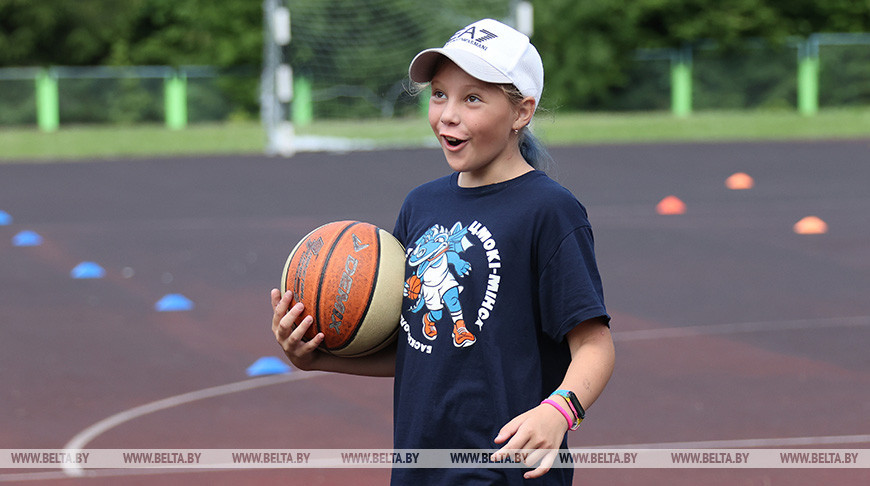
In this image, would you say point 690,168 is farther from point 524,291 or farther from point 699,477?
point 524,291

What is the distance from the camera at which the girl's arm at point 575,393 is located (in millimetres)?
2424

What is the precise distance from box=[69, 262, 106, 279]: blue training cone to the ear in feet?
26.2

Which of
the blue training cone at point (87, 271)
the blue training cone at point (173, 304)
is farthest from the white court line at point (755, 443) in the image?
the blue training cone at point (87, 271)

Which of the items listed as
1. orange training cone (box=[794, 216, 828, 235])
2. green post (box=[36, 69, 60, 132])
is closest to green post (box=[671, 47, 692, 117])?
green post (box=[36, 69, 60, 132])

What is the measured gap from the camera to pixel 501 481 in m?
2.60

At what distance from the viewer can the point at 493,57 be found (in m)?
2.62

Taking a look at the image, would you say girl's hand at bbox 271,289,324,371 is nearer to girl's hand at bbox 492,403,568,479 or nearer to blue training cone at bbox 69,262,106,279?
girl's hand at bbox 492,403,568,479

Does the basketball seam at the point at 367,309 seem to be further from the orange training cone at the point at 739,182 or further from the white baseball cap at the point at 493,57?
the orange training cone at the point at 739,182

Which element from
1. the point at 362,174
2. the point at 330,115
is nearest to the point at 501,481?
the point at 362,174

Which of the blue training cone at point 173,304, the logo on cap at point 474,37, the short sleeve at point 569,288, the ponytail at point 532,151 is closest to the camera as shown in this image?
the short sleeve at point 569,288

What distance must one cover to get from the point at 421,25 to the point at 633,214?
13.7 meters

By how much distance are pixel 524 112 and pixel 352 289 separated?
638 mm

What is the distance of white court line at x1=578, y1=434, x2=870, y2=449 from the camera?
5.24 meters

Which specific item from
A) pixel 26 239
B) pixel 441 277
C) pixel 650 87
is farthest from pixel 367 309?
pixel 650 87
